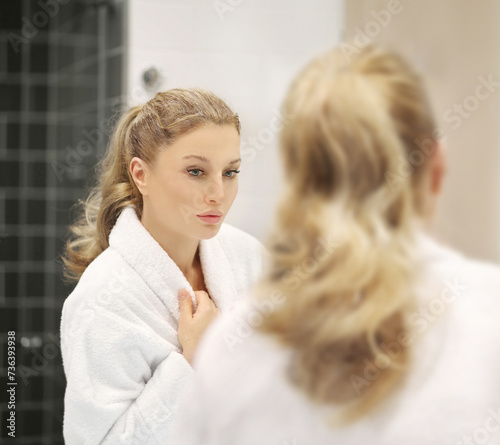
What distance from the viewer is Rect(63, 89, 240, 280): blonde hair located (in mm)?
717

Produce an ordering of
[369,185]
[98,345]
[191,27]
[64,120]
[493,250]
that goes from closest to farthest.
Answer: [369,185]
[493,250]
[98,345]
[191,27]
[64,120]

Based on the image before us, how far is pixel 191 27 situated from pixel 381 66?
452 mm

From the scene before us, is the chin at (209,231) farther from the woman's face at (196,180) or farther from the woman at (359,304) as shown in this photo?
the woman at (359,304)

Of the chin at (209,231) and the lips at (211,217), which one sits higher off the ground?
the lips at (211,217)

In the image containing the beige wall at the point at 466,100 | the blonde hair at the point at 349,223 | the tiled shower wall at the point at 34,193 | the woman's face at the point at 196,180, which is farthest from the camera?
the tiled shower wall at the point at 34,193

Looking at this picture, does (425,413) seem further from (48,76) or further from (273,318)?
(48,76)

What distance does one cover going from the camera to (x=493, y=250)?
1.96 ft

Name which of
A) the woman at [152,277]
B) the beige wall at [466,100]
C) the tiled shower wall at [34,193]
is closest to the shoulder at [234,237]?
the woman at [152,277]

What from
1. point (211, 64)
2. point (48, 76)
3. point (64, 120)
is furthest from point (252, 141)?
point (48, 76)

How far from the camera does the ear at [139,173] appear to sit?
2.45ft

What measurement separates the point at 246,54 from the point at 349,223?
424mm

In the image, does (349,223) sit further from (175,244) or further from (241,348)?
(175,244)

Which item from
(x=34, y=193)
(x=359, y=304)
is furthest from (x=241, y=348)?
(x=34, y=193)

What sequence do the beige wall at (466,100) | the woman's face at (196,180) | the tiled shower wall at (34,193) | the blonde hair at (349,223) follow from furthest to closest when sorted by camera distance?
the tiled shower wall at (34,193), the woman's face at (196,180), the beige wall at (466,100), the blonde hair at (349,223)
